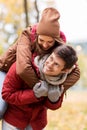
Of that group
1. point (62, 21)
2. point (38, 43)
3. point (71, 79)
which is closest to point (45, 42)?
point (38, 43)

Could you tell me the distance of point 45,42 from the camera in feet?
5.31

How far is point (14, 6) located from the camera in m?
3.04

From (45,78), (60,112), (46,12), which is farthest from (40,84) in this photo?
(60,112)

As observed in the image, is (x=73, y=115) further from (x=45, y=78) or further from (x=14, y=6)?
(x=45, y=78)

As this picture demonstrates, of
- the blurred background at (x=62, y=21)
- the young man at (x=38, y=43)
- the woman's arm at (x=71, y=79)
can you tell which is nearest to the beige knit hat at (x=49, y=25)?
the young man at (x=38, y=43)

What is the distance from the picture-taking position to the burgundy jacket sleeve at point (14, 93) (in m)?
1.67

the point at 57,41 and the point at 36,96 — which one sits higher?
the point at 57,41

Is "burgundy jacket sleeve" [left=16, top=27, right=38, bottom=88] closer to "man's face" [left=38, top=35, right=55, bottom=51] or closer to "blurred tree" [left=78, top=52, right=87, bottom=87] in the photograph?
"man's face" [left=38, top=35, right=55, bottom=51]

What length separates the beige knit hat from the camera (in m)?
1.61

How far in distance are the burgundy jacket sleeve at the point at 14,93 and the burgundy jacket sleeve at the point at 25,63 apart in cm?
4

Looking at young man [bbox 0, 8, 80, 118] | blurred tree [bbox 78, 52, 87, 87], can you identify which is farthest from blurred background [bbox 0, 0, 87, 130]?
young man [bbox 0, 8, 80, 118]

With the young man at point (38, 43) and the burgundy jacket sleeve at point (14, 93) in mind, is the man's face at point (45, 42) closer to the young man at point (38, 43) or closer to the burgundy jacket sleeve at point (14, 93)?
the young man at point (38, 43)

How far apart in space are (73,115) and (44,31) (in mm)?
1502

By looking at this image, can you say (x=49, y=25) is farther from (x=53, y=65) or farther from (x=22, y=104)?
(x=22, y=104)
